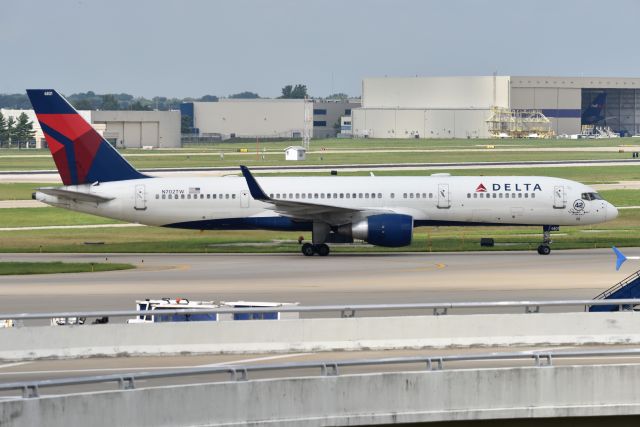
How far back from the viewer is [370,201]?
55656 mm

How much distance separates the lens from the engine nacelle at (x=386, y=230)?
174 ft

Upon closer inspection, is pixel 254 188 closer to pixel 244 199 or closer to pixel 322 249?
pixel 244 199

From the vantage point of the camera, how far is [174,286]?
43469 mm

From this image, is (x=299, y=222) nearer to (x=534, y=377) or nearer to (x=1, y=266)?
(x=1, y=266)

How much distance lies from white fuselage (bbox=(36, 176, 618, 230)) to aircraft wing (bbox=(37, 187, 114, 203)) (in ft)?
0.93

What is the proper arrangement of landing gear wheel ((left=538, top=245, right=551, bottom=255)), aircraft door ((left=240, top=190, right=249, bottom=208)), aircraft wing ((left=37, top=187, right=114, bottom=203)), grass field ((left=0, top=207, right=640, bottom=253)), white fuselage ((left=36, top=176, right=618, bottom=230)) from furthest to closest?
grass field ((left=0, top=207, right=640, bottom=253))
aircraft door ((left=240, top=190, right=249, bottom=208))
white fuselage ((left=36, top=176, right=618, bottom=230))
landing gear wheel ((left=538, top=245, right=551, bottom=255))
aircraft wing ((left=37, top=187, right=114, bottom=203))

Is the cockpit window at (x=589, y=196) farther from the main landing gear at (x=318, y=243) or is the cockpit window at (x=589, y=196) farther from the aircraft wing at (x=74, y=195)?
the aircraft wing at (x=74, y=195)

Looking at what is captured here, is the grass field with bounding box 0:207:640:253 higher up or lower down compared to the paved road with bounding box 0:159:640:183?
lower down

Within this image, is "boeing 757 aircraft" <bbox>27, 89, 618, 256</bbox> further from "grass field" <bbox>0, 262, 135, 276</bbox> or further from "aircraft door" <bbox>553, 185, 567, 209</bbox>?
"grass field" <bbox>0, 262, 135, 276</bbox>

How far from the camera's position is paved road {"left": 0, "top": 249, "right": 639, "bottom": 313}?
39.9 meters

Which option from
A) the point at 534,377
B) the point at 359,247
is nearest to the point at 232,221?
the point at 359,247

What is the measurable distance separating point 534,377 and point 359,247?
1560 inches

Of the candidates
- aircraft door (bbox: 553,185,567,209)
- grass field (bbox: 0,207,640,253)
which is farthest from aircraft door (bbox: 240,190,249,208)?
aircraft door (bbox: 553,185,567,209)

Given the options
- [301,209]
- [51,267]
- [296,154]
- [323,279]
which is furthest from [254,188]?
[296,154]
